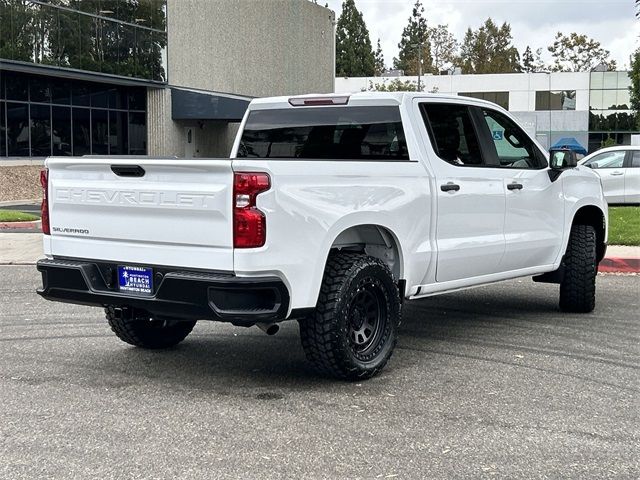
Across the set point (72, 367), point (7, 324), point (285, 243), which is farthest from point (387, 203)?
point (7, 324)

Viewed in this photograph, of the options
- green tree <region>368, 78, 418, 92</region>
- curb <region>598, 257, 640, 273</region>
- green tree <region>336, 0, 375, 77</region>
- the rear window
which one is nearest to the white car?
curb <region>598, 257, 640, 273</region>

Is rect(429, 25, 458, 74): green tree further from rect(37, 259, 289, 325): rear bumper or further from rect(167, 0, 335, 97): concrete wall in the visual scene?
rect(37, 259, 289, 325): rear bumper

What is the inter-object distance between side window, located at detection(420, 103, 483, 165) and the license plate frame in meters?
2.52

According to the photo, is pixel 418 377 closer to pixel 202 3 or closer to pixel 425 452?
pixel 425 452

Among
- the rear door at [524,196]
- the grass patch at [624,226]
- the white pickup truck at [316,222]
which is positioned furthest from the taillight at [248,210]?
the grass patch at [624,226]

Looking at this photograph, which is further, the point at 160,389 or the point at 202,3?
the point at 202,3

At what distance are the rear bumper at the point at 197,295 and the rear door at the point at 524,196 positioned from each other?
288cm

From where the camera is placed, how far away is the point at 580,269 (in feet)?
28.5

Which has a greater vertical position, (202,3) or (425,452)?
(202,3)

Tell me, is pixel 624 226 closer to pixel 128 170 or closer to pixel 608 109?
pixel 128 170

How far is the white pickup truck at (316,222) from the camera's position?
218 inches

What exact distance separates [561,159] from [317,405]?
383 cm

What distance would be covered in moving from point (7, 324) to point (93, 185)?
2.89 metres

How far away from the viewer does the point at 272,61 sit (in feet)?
139
